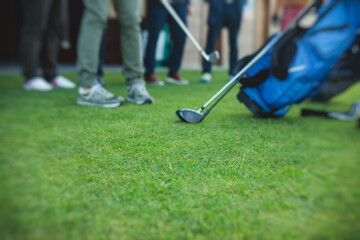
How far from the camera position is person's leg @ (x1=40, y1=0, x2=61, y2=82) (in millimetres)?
2184

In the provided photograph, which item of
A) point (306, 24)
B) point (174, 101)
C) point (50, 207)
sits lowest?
point (174, 101)

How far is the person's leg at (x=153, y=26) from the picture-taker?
2.19m

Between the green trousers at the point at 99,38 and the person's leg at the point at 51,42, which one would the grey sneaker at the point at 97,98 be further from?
the person's leg at the point at 51,42

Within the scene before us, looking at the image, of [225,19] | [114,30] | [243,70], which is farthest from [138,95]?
[114,30]

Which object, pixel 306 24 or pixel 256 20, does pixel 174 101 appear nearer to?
pixel 306 24

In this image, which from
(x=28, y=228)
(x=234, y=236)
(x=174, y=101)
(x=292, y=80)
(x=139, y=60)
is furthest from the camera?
(x=139, y=60)

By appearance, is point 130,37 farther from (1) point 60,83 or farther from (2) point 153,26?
(1) point 60,83

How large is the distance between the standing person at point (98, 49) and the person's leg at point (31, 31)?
0.68 meters

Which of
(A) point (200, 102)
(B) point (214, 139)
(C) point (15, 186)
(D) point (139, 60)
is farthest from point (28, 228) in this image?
(D) point (139, 60)

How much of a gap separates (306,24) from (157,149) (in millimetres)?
638

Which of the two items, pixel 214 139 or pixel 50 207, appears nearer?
pixel 50 207

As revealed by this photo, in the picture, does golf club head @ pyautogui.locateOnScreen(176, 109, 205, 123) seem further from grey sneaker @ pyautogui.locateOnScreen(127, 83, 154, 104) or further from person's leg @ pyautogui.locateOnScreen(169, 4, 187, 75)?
person's leg @ pyautogui.locateOnScreen(169, 4, 187, 75)

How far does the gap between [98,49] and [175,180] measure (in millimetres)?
1052

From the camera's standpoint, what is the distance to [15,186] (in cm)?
30
